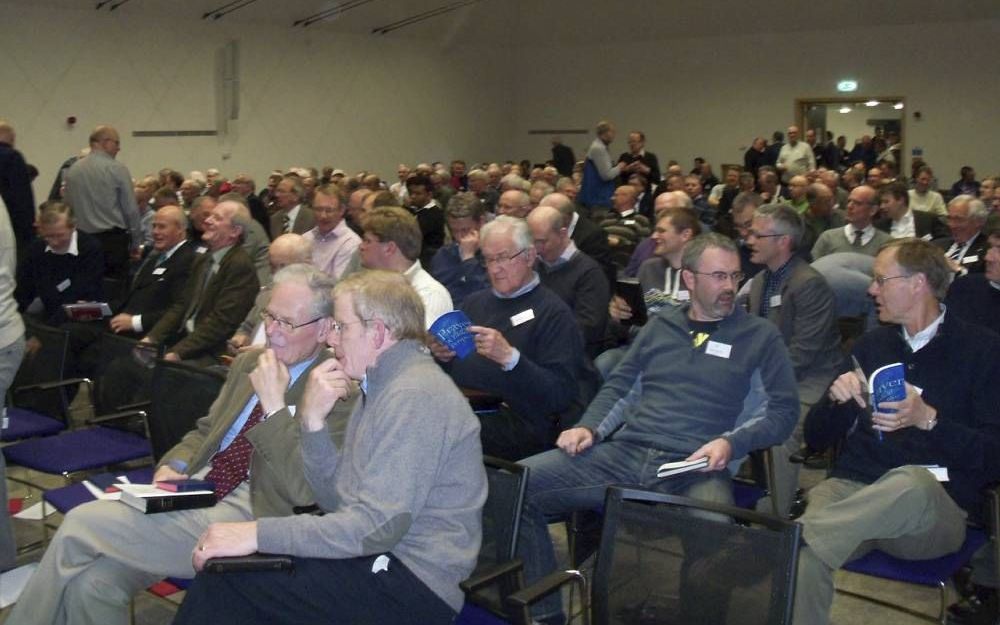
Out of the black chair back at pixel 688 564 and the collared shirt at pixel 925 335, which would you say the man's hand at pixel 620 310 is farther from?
the black chair back at pixel 688 564

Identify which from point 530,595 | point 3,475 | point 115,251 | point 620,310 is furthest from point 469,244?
point 115,251

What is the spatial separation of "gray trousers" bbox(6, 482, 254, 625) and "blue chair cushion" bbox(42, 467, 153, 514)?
52 centimetres

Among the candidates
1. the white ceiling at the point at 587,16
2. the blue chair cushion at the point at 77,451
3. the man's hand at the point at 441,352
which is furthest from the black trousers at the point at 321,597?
the white ceiling at the point at 587,16

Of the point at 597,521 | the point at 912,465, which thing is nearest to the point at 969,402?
the point at 912,465

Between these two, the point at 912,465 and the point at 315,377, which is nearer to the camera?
the point at 315,377

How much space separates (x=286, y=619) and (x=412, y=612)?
0.93ft

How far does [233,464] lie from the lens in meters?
2.98

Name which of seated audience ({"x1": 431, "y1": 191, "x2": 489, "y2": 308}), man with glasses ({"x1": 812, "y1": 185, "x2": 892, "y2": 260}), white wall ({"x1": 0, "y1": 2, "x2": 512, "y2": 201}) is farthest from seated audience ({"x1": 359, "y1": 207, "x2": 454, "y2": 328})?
white wall ({"x1": 0, "y1": 2, "x2": 512, "y2": 201})

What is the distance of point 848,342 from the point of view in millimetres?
4504

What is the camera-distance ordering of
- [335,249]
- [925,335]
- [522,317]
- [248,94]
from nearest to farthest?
[925,335]
[522,317]
[335,249]
[248,94]

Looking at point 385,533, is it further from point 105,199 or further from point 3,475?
point 105,199

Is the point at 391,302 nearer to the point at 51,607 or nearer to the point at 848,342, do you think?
the point at 51,607

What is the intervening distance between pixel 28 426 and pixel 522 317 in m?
2.12

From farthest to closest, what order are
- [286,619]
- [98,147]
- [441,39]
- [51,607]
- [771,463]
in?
[441,39]
[98,147]
[771,463]
[51,607]
[286,619]
